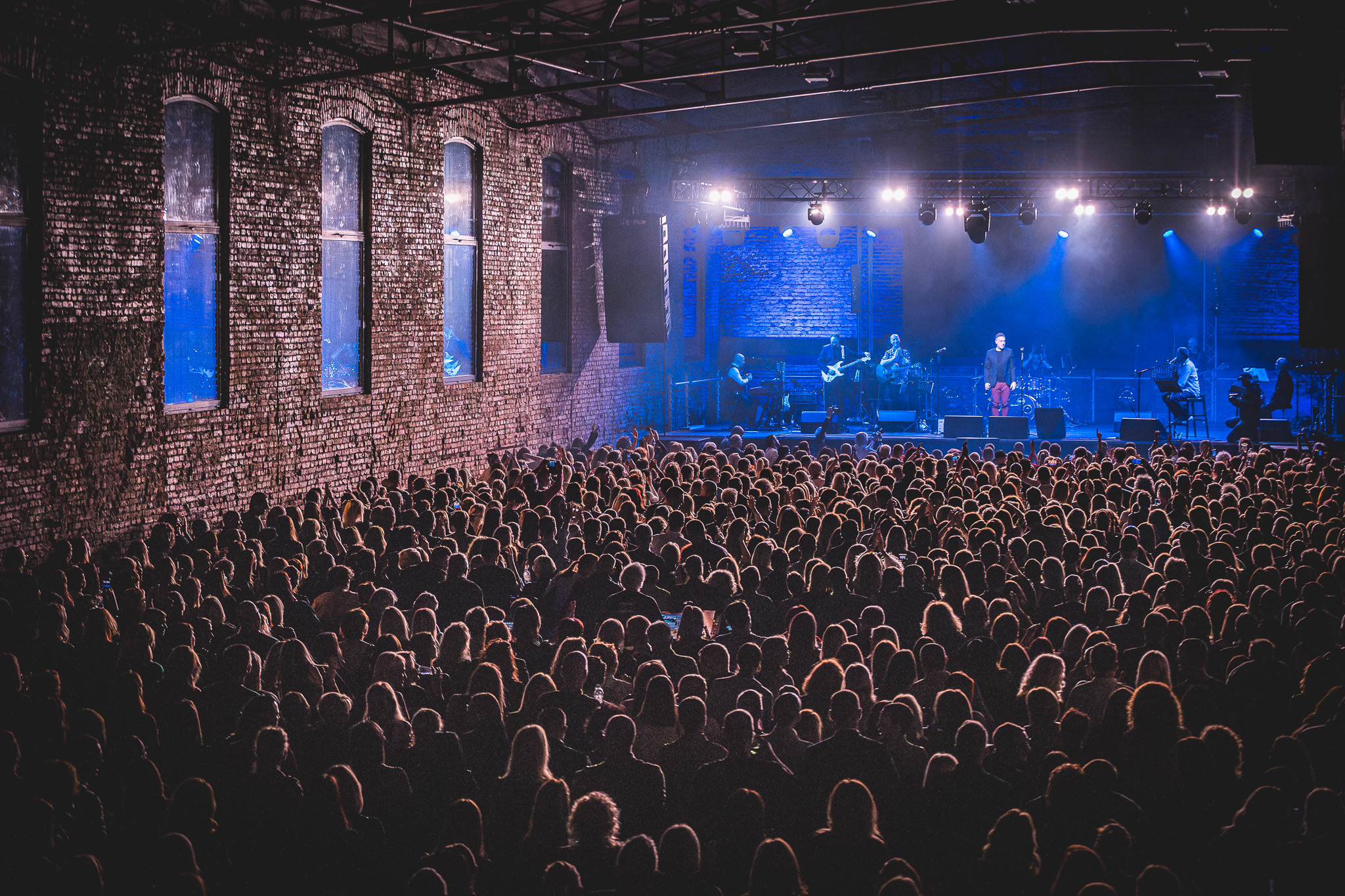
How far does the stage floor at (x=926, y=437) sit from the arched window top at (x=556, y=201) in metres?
4.56

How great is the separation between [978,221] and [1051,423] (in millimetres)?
4462

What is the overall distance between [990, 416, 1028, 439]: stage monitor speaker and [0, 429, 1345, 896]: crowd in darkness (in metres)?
11.4

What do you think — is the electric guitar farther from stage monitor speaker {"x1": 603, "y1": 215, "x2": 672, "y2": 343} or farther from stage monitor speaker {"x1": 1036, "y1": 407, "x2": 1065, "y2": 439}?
stage monitor speaker {"x1": 603, "y1": 215, "x2": 672, "y2": 343}

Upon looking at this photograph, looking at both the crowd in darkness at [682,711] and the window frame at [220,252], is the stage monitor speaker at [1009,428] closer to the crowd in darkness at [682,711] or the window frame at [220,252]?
the crowd in darkness at [682,711]

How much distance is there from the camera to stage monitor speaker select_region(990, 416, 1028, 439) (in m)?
22.1

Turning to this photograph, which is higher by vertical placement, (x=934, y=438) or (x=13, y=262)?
(x=13, y=262)

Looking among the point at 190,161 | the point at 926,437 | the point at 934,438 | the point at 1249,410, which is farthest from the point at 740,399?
the point at 190,161

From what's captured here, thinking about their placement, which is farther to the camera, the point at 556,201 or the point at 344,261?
the point at 556,201

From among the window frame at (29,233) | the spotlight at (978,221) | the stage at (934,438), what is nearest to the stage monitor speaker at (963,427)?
the stage at (934,438)

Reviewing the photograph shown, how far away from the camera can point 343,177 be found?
15.4 metres

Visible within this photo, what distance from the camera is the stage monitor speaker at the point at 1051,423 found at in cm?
2278

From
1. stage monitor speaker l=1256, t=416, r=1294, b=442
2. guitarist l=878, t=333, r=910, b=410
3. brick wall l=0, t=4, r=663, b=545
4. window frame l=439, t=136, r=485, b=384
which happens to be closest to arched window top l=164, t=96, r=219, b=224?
brick wall l=0, t=4, r=663, b=545

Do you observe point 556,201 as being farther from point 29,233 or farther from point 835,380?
point 29,233

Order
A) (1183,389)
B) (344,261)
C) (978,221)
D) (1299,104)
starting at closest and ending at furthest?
(1299,104) < (344,261) < (978,221) < (1183,389)
